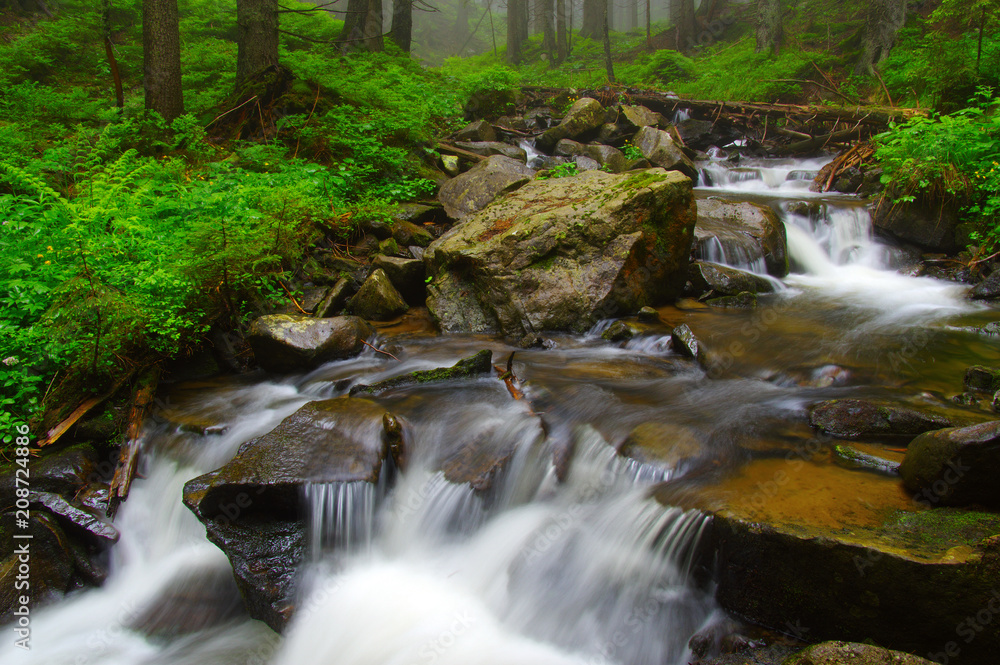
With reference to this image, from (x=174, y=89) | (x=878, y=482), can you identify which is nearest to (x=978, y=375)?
(x=878, y=482)

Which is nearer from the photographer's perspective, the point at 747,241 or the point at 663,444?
the point at 663,444

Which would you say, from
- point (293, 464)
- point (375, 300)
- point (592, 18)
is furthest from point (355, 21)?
point (592, 18)

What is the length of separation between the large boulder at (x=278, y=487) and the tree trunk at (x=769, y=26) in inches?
771

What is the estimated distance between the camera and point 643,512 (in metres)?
3.31

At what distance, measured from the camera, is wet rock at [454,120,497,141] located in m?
11.5

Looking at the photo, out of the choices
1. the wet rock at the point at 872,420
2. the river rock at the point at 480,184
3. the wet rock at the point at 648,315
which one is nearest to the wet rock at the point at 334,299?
the river rock at the point at 480,184

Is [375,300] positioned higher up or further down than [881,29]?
further down

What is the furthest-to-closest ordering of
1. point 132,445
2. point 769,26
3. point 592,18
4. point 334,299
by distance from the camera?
point 592,18, point 769,26, point 334,299, point 132,445

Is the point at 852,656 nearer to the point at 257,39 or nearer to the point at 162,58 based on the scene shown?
the point at 162,58

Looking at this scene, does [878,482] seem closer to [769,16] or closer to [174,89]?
[174,89]

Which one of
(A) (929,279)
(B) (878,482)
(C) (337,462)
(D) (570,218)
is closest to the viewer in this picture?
(B) (878,482)

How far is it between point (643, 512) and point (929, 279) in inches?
273

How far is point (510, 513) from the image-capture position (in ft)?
12.5

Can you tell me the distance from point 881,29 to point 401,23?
1288cm
